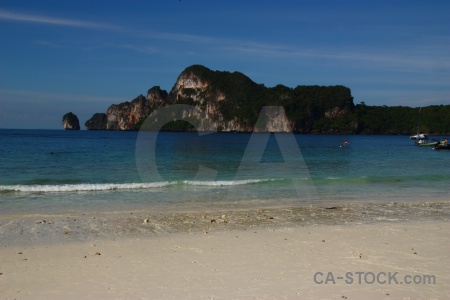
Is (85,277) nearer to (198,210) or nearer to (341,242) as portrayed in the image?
(341,242)

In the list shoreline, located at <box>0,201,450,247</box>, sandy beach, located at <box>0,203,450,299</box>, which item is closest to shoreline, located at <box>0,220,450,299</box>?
sandy beach, located at <box>0,203,450,299</box>

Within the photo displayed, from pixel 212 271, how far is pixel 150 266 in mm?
1231

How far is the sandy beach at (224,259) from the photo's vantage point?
6.99 meters

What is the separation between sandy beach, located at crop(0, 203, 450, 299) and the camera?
275 inches

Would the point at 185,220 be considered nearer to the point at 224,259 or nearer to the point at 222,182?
the point at 224,259

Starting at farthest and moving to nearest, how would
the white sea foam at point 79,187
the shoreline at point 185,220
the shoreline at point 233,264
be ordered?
1. the white sea foam at point 79,187
2. the shoreline at point 185,220
3. the shoreline at point 233,264

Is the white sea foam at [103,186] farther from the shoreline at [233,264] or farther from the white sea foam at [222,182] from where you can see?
the shoreline at [233,264]

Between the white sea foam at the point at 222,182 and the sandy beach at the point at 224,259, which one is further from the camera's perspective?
the white sea foam at the point at 222,182

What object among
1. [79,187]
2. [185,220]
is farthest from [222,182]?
[185,220]

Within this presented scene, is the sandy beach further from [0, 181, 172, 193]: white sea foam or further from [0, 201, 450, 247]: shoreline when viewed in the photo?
[0, 181, 172, 193]: white sea foam

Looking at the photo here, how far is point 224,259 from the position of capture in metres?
8.69

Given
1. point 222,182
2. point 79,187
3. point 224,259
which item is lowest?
point 79,187

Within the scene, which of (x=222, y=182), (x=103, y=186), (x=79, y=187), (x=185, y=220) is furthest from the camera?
(x=222, y=182)

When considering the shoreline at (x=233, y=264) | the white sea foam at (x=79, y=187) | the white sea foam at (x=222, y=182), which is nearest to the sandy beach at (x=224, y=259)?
the shoreline at (x=233, y=264)
